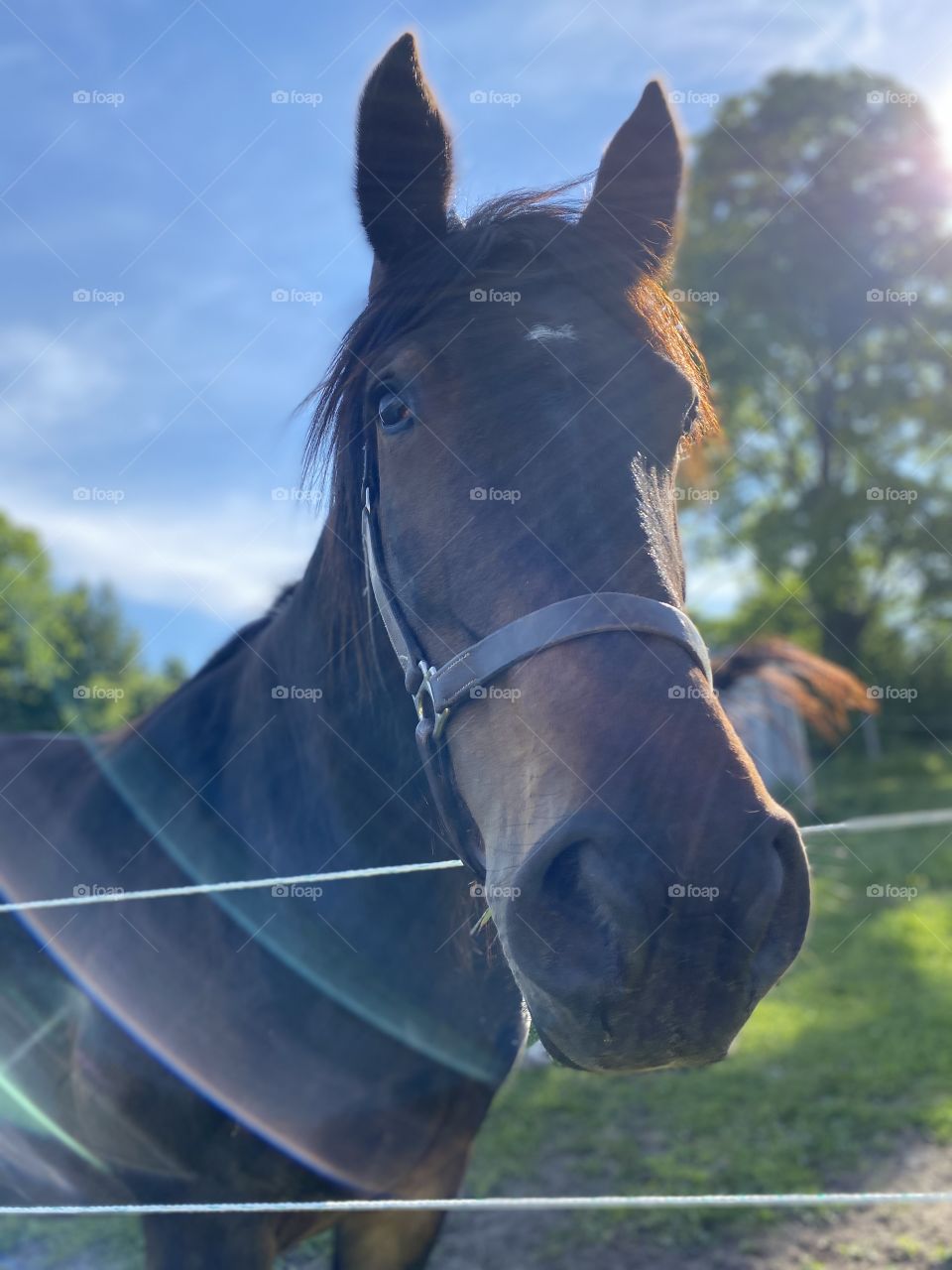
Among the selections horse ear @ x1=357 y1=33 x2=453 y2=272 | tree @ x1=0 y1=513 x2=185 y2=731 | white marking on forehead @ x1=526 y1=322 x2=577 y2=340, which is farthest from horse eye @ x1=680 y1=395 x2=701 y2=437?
tree @ x1=0 y1=513 x2=185 y2=731

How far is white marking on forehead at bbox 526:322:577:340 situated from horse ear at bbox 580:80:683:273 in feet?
2.17

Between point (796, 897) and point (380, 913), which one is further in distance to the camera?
point (380, 913)

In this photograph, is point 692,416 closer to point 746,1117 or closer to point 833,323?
point 746,1117

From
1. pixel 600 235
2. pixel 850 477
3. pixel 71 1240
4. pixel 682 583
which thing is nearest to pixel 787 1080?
pixel 71 1240

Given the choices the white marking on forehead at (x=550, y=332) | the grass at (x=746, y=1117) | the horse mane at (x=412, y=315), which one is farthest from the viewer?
the grass at (x=746, y=1117)

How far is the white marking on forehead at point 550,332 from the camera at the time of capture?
6.21 feet

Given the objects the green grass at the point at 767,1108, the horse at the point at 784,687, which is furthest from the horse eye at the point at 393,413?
the horse at the point at 784,687

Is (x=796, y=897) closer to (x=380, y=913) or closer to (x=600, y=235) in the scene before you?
(x=380, y=913)

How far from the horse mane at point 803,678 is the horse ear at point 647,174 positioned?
2809mm

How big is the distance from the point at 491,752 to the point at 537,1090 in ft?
15.8

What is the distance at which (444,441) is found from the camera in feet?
6.03

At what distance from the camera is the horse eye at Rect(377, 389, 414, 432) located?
194 cm

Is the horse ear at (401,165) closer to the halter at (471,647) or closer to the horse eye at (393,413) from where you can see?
the horse eye at (393,413)

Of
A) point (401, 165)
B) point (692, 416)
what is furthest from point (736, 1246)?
point (401, 165)
